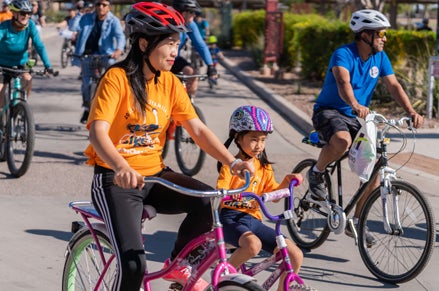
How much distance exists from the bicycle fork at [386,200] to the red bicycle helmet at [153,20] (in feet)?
7.84

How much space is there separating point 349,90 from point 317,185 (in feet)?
2.43

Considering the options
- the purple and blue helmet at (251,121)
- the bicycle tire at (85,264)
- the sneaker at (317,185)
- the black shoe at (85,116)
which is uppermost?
the purple and blue helmet at (251,121)

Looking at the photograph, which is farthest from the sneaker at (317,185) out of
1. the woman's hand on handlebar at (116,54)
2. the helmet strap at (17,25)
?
the woman's hand on handlebar at (116,54)

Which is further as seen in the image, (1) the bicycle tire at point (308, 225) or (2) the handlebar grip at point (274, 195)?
(1) the bicycle tire at point (308, 225)

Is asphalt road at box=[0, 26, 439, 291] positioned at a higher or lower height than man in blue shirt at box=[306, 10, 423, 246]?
lower

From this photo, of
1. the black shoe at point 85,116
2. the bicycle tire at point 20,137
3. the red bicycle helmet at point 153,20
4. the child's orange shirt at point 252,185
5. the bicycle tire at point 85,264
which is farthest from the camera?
the black shoe at point 85,116

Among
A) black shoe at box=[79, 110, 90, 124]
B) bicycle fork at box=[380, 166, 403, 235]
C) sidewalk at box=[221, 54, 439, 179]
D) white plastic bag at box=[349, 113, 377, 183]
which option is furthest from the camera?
black shoe at box=[79, 110, 90, 124]

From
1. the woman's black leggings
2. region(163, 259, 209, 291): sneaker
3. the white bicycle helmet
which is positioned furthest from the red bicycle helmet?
the white bicycle helmet

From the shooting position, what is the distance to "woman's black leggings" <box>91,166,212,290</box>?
455cm

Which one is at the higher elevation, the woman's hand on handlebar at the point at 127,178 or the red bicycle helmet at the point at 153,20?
the red bicycle helmet at the point at 153,20

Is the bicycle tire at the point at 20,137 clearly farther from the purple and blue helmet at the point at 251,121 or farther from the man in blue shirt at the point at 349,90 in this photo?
the purple and blue helmet at the point at 251,121

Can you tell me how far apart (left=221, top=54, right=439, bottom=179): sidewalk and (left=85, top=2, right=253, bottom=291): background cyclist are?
624cm

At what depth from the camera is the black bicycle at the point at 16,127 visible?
32.6 ft

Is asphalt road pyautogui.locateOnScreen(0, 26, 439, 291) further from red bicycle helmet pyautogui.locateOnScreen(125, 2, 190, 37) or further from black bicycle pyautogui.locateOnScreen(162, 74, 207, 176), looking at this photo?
red bicycle helmet pyautogui.locateOnScreen(125, 2, 190, 37)
